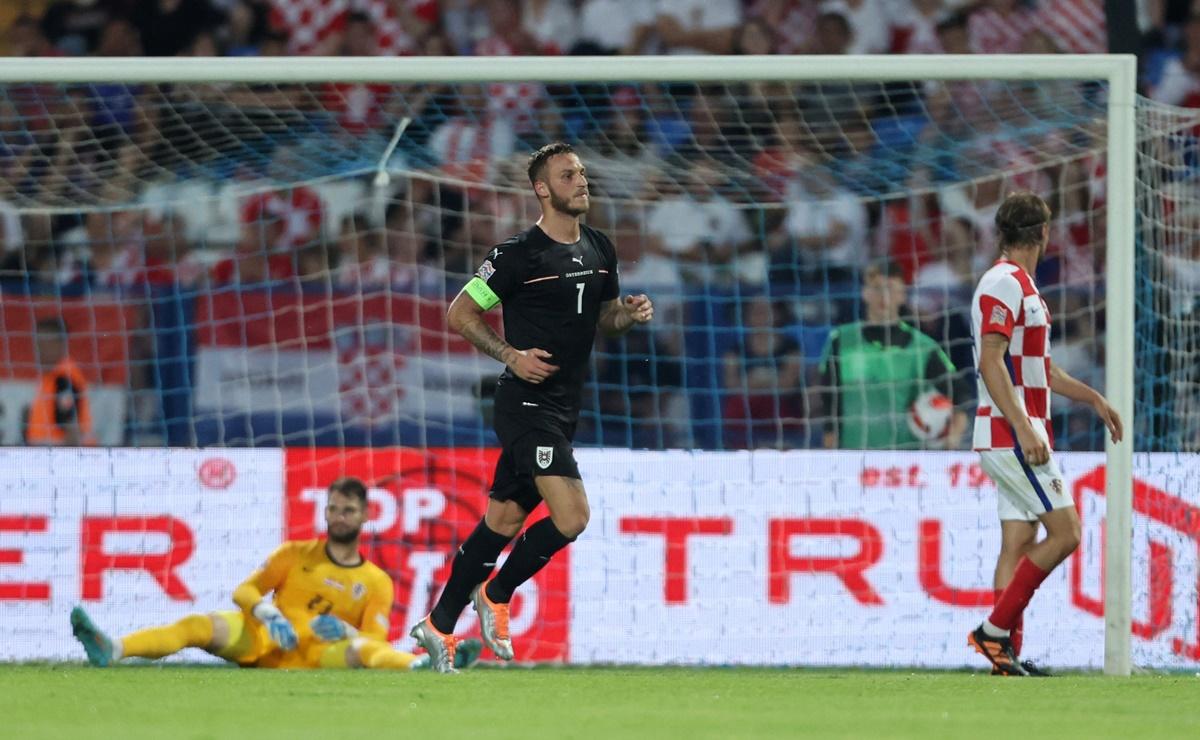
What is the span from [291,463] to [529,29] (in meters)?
5.29

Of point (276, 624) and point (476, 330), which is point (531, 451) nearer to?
point (476, 330)

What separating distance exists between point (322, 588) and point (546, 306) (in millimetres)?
1861

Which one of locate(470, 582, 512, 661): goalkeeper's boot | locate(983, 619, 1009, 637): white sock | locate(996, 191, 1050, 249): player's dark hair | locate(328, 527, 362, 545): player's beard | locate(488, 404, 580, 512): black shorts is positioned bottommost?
locate(983, 619, 1009, 637): white sock

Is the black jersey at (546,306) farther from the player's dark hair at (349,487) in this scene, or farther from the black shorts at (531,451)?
the player's dark hair at (349,487)

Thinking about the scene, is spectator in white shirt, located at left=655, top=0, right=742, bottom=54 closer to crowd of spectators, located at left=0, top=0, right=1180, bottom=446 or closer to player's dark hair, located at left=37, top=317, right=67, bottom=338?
crowd of spectators, located at left=0, top=0, right=1180, bottom=446

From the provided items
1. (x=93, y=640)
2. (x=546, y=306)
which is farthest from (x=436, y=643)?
(x=93, y=640)

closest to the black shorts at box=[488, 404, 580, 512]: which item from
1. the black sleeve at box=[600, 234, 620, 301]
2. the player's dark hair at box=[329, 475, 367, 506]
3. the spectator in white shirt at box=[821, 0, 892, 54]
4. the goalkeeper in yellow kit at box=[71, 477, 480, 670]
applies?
the black sleeve at box=[600, 234, 620, 301]

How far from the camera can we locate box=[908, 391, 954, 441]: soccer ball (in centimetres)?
974

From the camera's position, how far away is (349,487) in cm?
827

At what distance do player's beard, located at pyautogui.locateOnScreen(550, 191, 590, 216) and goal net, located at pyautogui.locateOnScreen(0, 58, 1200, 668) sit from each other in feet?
3.19

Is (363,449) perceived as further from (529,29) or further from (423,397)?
(529,29)

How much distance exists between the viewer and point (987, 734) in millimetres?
5270

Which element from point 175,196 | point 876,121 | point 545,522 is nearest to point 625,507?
point 545,522

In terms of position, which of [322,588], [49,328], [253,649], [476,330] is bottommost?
[253,649]
